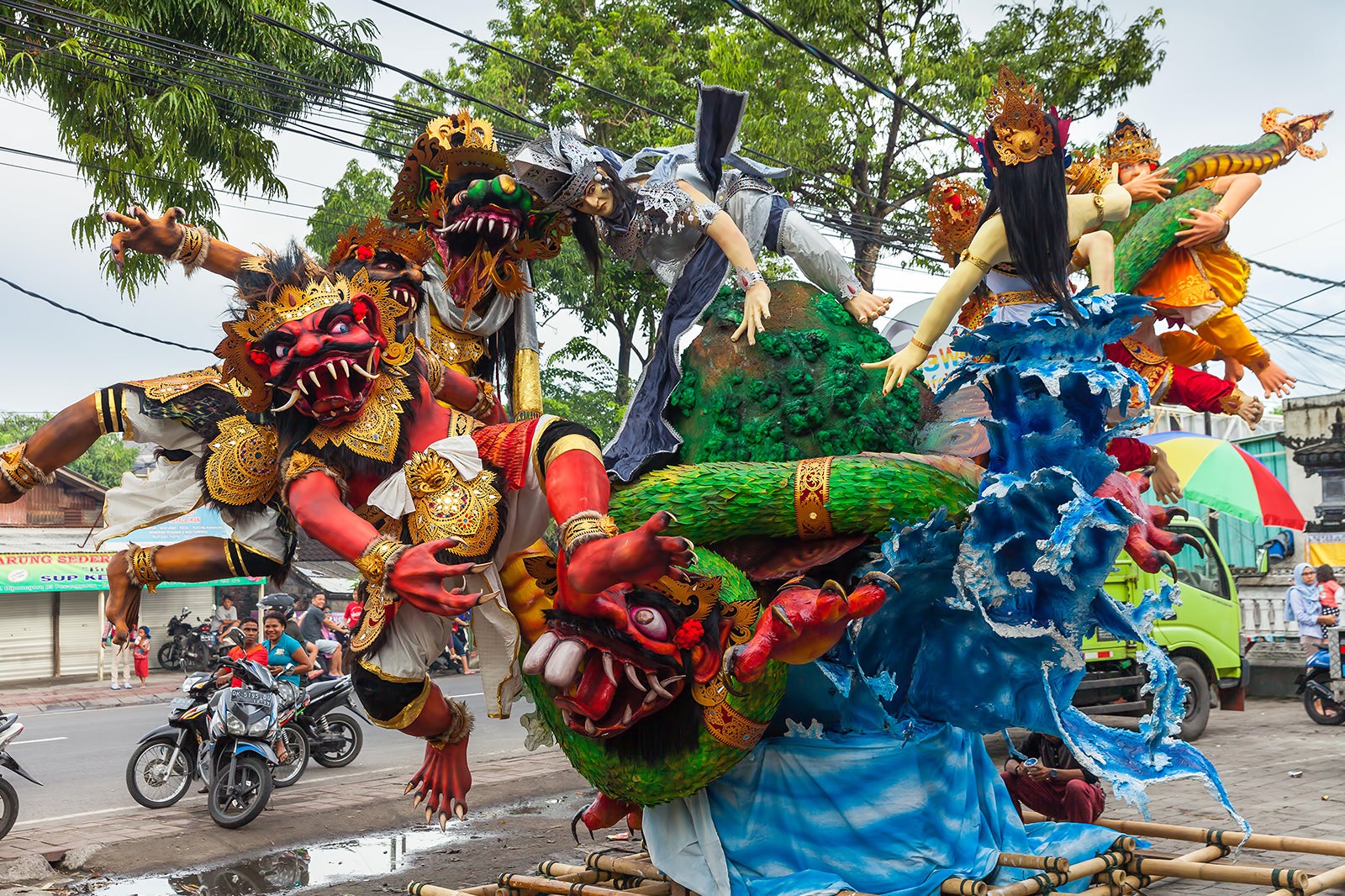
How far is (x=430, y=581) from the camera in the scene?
9.40 ft

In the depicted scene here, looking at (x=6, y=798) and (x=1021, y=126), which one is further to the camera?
(x=6, y=798)

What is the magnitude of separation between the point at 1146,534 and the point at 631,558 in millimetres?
A: 1946

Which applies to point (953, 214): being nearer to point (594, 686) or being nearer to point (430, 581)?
point (594, 686)

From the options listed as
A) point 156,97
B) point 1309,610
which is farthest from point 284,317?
point 1309,610

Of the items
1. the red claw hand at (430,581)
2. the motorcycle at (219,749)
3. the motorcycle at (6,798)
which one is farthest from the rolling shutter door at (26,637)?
the red claw hand at (430,581)

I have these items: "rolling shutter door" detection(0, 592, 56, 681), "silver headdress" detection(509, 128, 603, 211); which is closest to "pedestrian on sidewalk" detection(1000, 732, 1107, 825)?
"silver headdress" detection(509, 128, 603, 211)

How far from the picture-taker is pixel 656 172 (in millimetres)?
3832

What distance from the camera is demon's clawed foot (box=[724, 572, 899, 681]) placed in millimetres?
2895

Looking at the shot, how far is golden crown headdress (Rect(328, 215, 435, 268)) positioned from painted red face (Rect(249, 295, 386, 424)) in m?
0.44

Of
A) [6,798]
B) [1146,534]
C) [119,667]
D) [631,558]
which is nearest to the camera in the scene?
[631,558]

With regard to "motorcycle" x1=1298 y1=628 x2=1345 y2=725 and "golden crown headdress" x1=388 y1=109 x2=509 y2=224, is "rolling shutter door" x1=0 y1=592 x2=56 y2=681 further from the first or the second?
"motorcycle" x1=1298 y1=628 x2=1345 y2=725

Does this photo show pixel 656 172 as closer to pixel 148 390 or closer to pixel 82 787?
pixel 148 390

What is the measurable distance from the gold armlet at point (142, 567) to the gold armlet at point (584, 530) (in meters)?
1.52

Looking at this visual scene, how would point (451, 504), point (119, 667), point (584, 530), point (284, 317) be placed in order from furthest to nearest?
point (119, 667) < point (284, 317) < point (451, 504) < point (584, 530)
